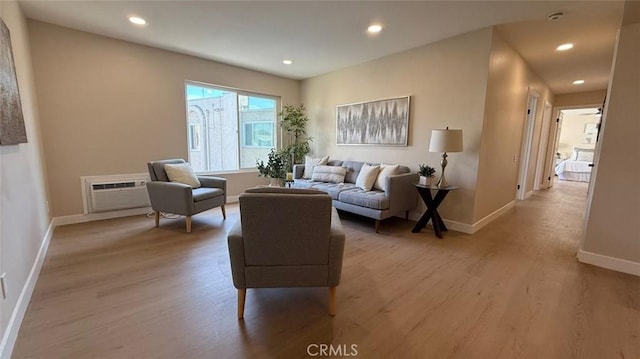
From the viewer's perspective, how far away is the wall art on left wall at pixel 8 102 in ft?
5.55

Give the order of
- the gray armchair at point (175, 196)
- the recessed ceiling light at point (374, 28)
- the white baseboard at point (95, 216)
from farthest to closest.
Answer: the white baseboard at point (95, 216)
the gray armchair at point (175, 196)
the recessed ceiling light at point (374, 28)

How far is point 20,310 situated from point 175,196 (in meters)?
1.71

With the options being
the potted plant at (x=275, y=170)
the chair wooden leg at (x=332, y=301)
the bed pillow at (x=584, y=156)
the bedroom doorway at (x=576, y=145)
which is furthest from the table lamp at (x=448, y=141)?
the bed pillow at (x=584, y=156)

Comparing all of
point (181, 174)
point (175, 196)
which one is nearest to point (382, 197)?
point (175, 196)

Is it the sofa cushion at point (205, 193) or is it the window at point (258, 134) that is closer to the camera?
the sofa cushion at point (205, 193)

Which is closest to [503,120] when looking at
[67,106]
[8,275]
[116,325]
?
[116,325]

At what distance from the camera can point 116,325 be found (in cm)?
164

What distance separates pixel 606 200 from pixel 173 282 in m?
3.95

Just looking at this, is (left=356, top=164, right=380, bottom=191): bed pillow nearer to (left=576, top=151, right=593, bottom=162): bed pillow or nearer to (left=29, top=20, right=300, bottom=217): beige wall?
(left=29, top=20, right=300, bottom=217): beige wall

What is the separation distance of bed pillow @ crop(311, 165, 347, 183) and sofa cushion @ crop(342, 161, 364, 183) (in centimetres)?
9

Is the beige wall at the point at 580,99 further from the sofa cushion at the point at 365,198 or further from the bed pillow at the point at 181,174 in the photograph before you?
the bed pillow at the point at 181,174

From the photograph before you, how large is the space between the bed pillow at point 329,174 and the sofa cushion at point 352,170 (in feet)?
0.31

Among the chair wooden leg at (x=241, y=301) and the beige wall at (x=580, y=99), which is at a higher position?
the beige wall at (x=580, y=99)

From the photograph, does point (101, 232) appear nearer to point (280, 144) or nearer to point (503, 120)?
point (280, 144)
